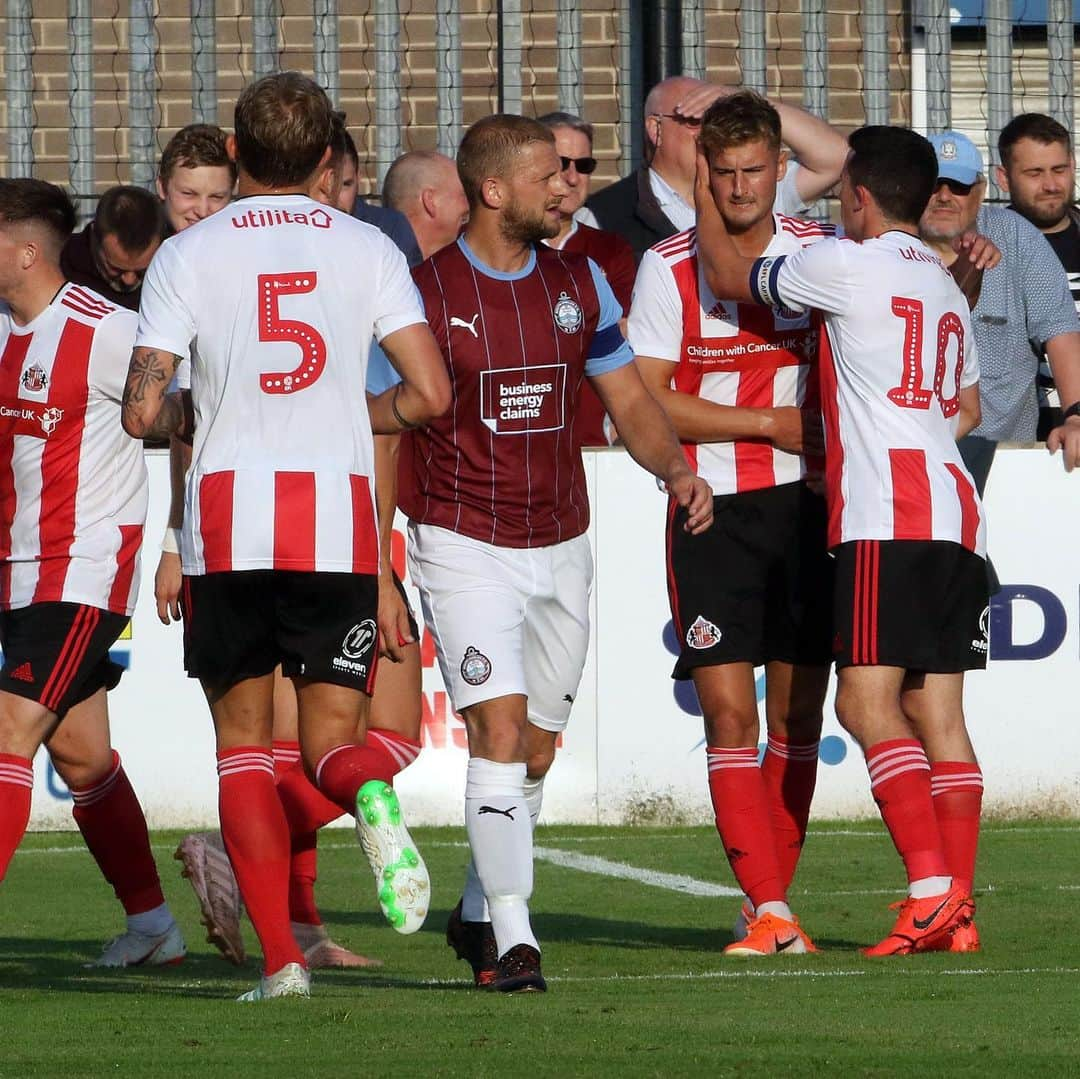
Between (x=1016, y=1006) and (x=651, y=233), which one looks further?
(x=651, y=233)

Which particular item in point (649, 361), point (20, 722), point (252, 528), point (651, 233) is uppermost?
point (651, 233)

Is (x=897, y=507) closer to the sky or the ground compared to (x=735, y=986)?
closer to the sky

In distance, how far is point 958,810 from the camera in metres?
6.02

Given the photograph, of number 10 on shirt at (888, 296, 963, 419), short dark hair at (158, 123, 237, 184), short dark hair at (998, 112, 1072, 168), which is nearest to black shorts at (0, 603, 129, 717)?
number 10 on shirt at (888, 296, 963, 419)

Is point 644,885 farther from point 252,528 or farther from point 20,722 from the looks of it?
point 252,528

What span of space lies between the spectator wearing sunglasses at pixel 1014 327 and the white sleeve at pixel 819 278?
1662mm

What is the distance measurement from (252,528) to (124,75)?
824 centimetres

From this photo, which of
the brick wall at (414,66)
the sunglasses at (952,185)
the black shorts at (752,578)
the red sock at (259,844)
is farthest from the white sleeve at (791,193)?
the red sock at (259,844)

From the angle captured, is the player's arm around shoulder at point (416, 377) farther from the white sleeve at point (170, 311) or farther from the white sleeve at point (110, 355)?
the white sleeve at point (110, 355)

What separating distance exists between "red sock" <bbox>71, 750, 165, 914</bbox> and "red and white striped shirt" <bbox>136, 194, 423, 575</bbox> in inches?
60.7

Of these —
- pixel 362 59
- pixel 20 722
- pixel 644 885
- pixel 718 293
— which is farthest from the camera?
pixel 362 59

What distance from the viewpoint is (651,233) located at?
9.35 m

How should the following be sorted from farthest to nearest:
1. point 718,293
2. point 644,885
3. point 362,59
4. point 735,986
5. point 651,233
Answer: point 362,59
point 651,233
point 644,885
point 718,293
point 735,986

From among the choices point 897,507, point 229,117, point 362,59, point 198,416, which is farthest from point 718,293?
point 229,117
